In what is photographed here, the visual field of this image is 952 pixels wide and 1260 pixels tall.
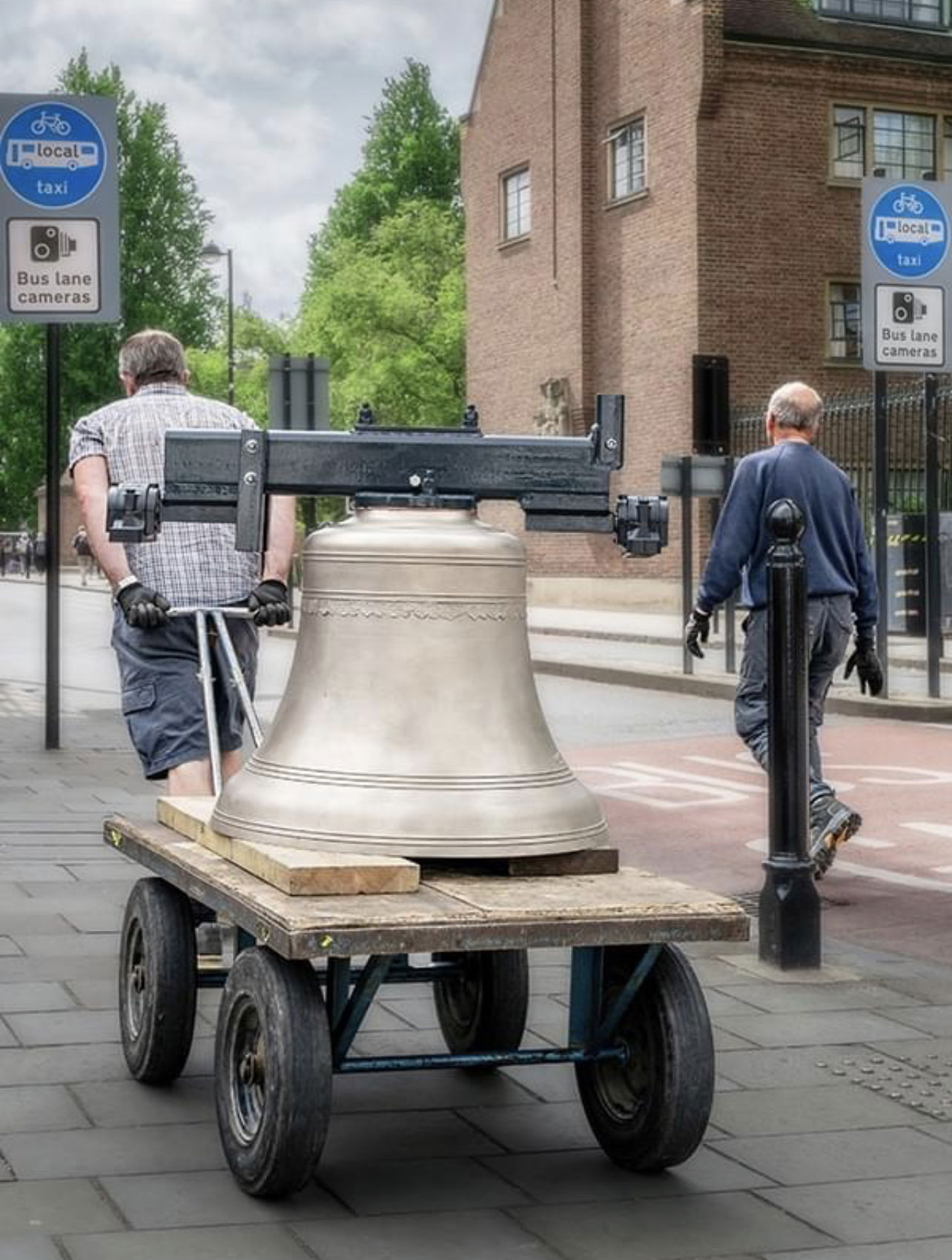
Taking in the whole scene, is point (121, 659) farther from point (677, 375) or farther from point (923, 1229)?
point (677, 375)

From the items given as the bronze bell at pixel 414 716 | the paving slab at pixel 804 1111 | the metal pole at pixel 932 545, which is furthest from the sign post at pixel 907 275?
the bronze bell at pixel 414 716

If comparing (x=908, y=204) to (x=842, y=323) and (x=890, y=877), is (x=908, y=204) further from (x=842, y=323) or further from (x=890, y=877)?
(x=842, y=323)

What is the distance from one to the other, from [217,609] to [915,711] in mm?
10861

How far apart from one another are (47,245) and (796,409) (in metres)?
A: 6.08

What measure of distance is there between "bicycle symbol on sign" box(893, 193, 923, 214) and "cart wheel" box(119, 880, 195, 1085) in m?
12.0

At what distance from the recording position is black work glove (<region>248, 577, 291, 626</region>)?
19.0 feet

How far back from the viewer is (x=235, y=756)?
6.30 m

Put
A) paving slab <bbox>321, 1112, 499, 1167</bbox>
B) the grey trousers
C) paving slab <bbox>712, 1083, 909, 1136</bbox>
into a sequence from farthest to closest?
the grey trousers, paving slab <bbox>712, 1083, 909, 1136</bbox>, paving slab <bbox>321, 1112, 499, 1167</bbox>

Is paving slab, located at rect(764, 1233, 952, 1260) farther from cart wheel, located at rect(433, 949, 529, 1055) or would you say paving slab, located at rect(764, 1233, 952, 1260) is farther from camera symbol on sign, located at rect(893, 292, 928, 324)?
camera symbol on sign, located at rect(893, 292, 928, 324)

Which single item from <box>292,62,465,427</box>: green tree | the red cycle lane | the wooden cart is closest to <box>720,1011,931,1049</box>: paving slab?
the red cycle lane

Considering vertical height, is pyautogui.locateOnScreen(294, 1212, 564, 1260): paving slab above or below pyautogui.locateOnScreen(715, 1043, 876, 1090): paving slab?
above

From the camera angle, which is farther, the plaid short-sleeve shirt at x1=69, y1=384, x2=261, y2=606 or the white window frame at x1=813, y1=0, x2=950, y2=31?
the white window frame at x1=813, y1=0, x2=950, y2=31

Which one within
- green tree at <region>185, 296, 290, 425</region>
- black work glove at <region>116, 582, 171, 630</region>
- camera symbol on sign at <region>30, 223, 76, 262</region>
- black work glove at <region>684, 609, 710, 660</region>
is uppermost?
green tree at <region>185, 296, 290, 425</region>

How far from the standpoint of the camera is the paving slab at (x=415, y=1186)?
394 centimetres
